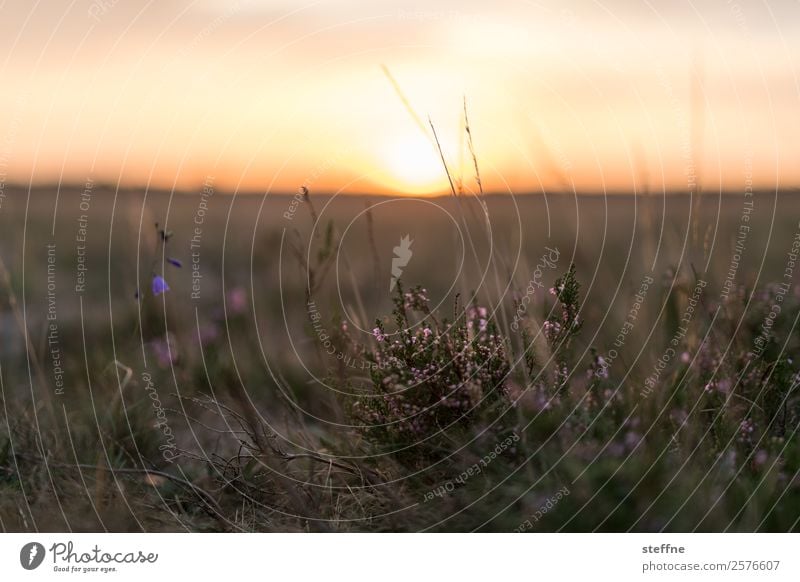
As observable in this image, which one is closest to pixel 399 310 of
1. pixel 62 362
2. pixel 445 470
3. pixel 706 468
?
pixel 445 470

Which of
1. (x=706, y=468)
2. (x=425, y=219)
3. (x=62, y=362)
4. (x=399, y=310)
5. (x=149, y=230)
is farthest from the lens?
(x=149, y=230)

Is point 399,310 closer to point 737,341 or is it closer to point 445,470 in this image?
point 445,470

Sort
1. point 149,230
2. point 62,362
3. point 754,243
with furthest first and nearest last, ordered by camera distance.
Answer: point 149,230, point 754,243, point 62,362

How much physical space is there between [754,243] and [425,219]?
8.40 feet

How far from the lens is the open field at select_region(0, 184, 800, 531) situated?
3295 mm

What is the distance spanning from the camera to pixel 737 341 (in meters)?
3.58
